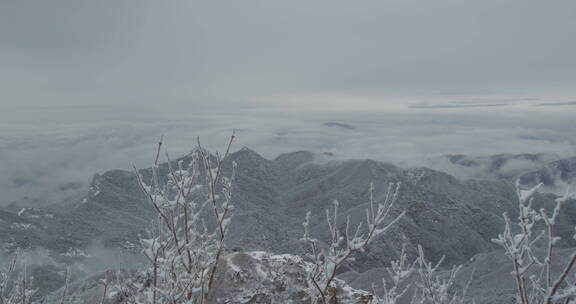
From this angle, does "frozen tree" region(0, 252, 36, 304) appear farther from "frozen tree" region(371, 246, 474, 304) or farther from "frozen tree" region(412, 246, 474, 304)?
"frozen tree" region(412, 246, 474, 304)

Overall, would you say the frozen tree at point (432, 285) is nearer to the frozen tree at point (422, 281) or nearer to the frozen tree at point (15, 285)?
the frozen tree at point (422, 281)

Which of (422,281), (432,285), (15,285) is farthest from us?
(15,285)

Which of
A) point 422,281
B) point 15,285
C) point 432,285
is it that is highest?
point 432,285

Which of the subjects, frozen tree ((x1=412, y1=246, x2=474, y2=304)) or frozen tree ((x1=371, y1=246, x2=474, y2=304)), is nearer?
frozen tree ((x1=371, y1=246, x2=474, y2=304))

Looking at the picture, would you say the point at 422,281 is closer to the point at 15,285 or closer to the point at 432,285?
the point at 432,285

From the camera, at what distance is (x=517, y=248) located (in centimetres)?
420

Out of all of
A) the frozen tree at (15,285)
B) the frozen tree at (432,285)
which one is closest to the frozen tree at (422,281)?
the frozen tree at (432,285)

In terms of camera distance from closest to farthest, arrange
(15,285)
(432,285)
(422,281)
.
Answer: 1. (432,285)
2. (422,281)
3. (15,285)

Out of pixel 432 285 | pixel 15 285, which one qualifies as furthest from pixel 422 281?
pixel 15 285

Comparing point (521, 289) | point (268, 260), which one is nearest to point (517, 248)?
point (521, 289)

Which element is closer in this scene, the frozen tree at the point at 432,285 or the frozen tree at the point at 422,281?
the frozen tree at the point at 422,281

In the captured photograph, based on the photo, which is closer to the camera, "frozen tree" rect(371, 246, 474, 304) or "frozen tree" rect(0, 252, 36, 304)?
"frozen tree" rect(371, 246, 474, 304)

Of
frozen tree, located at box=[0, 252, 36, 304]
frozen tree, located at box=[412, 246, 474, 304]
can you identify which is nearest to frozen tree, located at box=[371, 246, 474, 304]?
frozen tree, located at box=[412, 246, 474, 304]

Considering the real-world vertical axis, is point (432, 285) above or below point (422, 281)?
above
